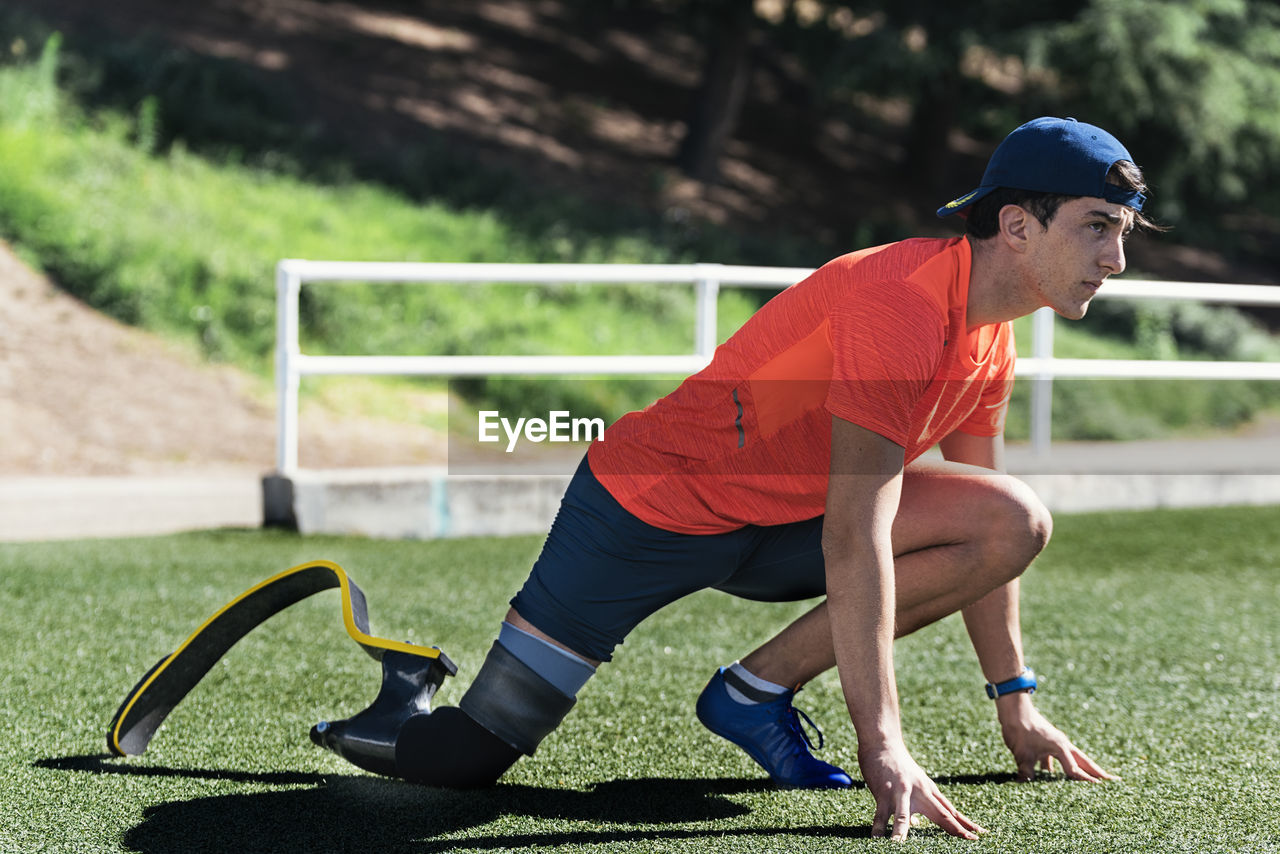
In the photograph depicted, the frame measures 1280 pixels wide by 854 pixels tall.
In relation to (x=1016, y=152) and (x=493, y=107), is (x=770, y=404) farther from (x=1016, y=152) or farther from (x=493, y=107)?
(x=493, y=107)

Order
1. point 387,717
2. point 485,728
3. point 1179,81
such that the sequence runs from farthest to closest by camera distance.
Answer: point 1179,81, point 387,717, point 485,728

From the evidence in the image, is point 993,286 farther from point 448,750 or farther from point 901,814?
point 448,750

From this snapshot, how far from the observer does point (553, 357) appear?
23.7ft

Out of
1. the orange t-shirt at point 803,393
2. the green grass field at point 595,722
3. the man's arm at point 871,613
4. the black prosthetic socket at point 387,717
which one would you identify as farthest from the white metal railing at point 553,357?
the man's arm at point 871,613

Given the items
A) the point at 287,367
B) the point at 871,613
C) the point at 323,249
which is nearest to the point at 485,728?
the point at 871,613

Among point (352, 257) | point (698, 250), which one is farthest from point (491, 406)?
point (698, 250)

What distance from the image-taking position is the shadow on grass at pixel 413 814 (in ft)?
9.76

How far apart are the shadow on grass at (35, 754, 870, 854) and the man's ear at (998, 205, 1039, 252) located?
124cm

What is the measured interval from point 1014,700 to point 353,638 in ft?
5.10

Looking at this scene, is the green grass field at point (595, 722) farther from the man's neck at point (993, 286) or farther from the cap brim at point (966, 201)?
the cap brim at point (966, 201)

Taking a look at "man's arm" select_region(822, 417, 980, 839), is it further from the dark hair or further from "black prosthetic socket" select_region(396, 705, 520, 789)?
"black prosthetic socket" select_region(396, 705, 520, 789)

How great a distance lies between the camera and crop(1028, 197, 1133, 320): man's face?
2.86m

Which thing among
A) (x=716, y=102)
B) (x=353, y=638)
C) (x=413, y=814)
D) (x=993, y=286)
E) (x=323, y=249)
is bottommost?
(x=413, y=814)

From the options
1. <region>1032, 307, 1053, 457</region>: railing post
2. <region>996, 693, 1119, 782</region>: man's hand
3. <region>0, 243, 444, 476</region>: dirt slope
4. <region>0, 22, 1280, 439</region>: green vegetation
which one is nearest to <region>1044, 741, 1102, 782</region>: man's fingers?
<region>996, 693, 1119, 782</region>: man's hand
